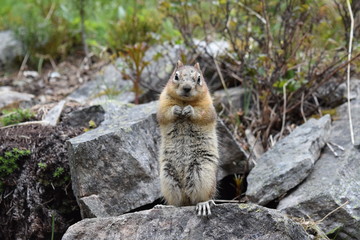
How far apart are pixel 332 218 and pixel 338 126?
77.8 inches

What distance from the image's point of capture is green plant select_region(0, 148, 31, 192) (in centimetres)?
561

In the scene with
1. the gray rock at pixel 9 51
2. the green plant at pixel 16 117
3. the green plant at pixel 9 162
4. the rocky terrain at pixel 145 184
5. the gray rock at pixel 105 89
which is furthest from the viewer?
the gray rock at pixel 9 51

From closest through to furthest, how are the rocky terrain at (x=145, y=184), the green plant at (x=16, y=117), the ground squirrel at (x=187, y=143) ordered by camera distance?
1. the rocky terrain at (x=145, y=184)
2. the ground squirrel at (x=187, y=143)
3. the green plant at (x=16, y=117)

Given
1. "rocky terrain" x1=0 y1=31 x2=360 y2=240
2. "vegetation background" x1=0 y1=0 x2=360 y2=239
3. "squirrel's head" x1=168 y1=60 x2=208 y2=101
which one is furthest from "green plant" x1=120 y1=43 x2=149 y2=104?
"squirrel's head" x1=168 y1=60 x2=208 y2=101

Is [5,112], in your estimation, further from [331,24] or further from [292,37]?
[331,24]

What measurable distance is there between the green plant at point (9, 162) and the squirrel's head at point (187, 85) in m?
2.04

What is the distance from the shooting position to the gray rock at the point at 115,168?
16.5ft

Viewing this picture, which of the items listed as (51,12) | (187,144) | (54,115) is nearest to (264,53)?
(187,144)

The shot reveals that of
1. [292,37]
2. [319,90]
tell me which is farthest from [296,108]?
[292,37]

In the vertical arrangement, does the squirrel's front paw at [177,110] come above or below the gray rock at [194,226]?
above

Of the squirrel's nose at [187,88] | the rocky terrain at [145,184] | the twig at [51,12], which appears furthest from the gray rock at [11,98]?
the squirrel's nose at [187,88]

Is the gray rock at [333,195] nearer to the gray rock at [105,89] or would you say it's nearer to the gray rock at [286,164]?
the gray rock at [286,164]

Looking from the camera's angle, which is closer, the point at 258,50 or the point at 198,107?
the point at 198,107

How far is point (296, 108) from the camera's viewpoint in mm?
7328
